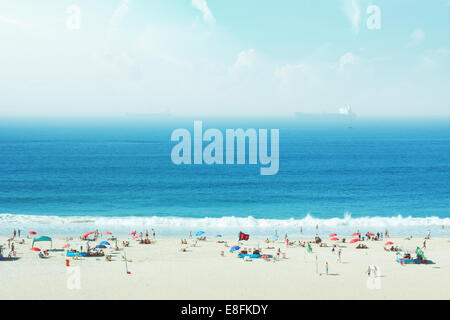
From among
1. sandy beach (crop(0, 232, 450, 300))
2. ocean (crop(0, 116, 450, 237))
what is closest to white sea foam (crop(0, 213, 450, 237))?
ocean (crop(0, 116, 450, 237))

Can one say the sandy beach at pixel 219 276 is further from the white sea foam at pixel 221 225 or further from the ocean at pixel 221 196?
the ocean at pixel 221 196

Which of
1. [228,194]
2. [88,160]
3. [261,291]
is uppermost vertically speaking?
[88,160]

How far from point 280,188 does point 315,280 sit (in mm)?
37963

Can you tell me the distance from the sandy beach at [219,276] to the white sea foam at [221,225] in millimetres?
8333

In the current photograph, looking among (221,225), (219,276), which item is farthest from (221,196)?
(219,276)

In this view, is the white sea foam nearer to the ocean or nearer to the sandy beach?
Result: the ocean

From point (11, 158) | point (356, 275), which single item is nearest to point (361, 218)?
point (356, 275)

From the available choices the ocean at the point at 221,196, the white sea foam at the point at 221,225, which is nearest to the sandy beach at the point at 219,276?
the white sea foam at the point at 221,225

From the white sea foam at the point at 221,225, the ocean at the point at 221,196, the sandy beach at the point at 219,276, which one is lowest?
the sandy beach at the point at 219,276

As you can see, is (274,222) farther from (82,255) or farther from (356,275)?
(82,255)

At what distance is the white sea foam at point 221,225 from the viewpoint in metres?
41.8

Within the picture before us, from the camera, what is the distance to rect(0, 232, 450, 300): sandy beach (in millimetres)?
22609

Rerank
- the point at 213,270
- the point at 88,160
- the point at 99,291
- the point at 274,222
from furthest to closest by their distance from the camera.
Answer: the point at 88,160 < the point at 274,222 < the point at 213,270 < the point at 99,291

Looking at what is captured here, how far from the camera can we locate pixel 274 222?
4531cm
